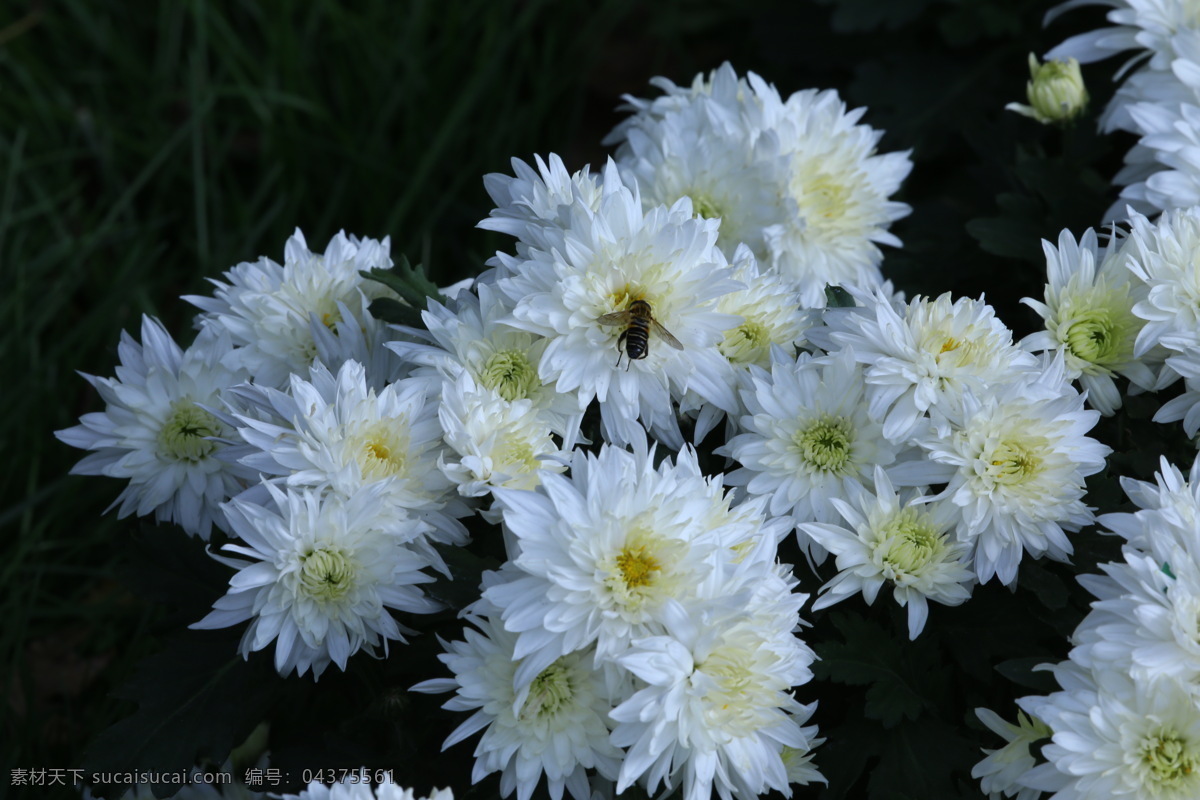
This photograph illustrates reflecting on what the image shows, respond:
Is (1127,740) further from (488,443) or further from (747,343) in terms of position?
(488,443)

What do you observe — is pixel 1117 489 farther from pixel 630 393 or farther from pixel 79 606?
pixel 79 606

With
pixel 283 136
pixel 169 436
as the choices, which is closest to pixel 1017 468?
pixel 169 436

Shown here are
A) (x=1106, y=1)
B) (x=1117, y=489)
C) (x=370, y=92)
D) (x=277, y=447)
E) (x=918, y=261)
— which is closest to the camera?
(x=277, y=447)

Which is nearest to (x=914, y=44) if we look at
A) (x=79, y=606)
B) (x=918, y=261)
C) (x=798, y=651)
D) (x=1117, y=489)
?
(x=918, y=261)

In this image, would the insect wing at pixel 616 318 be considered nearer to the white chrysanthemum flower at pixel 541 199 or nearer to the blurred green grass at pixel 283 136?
the white chrysanthemum flower at pixel 541 199

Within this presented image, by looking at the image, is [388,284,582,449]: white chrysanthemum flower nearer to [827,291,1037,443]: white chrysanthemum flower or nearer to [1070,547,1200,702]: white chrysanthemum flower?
[827,291,1037,443]: white chrysanthemum flower

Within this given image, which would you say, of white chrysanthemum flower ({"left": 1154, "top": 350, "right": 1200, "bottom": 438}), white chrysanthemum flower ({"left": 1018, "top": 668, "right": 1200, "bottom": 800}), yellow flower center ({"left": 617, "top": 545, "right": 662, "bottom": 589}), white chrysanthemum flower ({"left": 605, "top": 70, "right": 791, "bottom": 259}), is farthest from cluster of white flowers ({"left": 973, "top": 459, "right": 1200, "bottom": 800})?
white chrysanthemum flower ({"left": 605, "top": 70, "right": 791, "bottom": 259})
